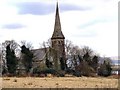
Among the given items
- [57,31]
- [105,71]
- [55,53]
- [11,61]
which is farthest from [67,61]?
[57,31]

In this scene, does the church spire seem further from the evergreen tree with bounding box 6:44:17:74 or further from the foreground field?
the foreground field

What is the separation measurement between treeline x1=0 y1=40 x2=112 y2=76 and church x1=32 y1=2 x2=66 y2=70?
1.40 m

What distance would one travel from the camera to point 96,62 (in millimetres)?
87812

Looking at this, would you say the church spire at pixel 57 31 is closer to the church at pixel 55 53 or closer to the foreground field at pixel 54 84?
the church at pixel 55 53

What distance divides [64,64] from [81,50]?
15815 millimetres

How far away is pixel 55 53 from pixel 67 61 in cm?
424

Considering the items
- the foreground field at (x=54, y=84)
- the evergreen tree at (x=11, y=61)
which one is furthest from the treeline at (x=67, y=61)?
the foreground field at (x=54, y=84)

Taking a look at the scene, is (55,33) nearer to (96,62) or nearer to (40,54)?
(40,54)

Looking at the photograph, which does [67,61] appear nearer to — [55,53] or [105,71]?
[55,53]

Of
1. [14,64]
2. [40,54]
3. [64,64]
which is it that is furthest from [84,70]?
[40,54]

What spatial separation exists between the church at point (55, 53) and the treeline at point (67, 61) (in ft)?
4.58

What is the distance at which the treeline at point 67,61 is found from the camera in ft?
220

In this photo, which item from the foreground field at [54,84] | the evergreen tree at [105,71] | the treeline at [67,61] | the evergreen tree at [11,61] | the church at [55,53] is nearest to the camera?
the foreground field at [54,84]

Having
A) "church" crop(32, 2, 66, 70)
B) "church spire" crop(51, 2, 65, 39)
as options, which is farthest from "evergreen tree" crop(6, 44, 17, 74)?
"church spire" crop(51, 2, 65, 39)
